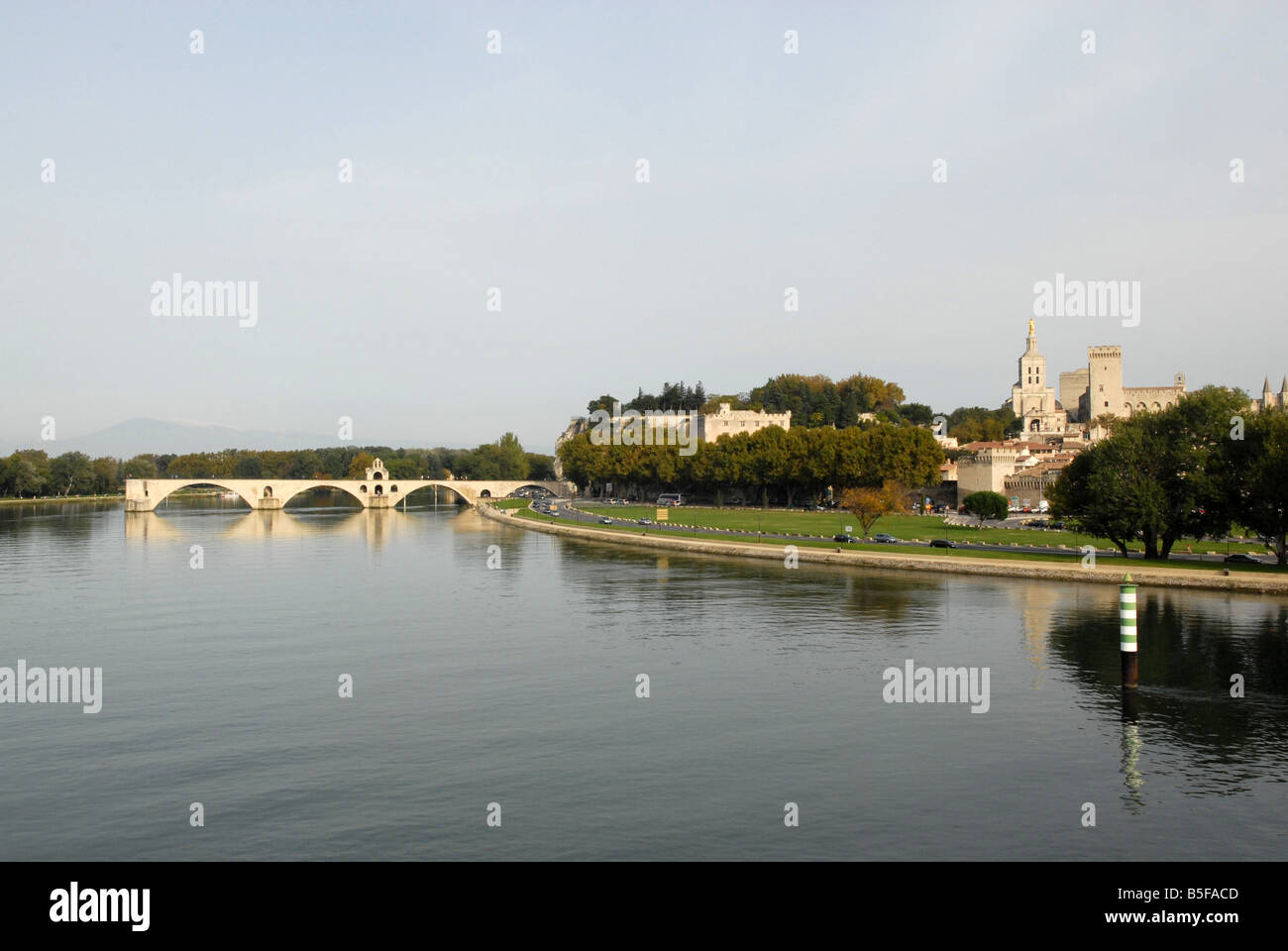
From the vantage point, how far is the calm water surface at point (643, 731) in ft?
53.9

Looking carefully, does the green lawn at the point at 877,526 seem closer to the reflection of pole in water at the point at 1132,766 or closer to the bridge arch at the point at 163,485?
the reflection of pole in water at the point at 1132,766

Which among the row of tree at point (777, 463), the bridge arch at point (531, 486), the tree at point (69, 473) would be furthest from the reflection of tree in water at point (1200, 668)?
the tree at point (69, 473)

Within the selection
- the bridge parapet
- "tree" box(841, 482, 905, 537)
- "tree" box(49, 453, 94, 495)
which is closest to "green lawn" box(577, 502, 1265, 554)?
"tree" box(841, 482, 905, 537)

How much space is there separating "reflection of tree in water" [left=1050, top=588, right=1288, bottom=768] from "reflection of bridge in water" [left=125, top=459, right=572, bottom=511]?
11908 cm

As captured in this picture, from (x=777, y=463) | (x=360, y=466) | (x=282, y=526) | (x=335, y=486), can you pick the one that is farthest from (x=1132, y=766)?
(x=360, y=466)

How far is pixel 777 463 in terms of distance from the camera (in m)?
106

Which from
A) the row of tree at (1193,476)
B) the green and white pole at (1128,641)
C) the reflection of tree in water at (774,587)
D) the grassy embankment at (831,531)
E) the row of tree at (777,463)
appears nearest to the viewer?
the green and white pole at (1128,641)

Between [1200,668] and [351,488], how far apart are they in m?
143

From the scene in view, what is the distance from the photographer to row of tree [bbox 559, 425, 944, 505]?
97188 mm

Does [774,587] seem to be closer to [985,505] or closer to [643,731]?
[643,731]

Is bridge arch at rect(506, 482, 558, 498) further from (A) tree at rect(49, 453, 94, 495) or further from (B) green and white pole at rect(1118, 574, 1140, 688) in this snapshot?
(B) green and white pole at rect(1118, 574, 1140, 688)

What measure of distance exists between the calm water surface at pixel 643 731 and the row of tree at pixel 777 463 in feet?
169
